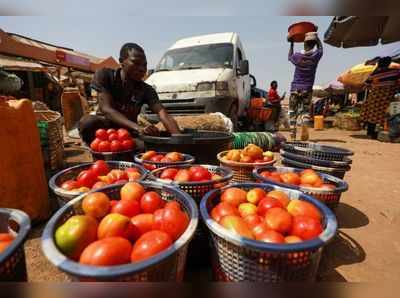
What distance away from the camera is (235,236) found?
3.63 feet

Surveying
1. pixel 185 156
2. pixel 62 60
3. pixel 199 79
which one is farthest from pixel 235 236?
pixel 62 60

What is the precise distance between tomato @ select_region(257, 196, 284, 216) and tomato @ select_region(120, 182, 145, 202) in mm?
726

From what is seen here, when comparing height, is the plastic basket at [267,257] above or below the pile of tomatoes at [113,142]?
below

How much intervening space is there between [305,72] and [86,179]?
5484 mm

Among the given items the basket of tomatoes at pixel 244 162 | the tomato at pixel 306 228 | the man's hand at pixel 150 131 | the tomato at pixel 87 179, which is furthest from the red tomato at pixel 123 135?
the tomato at pixel 306 228

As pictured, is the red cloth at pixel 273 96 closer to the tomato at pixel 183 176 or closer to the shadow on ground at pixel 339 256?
the shadow on ground at pixel 339 256

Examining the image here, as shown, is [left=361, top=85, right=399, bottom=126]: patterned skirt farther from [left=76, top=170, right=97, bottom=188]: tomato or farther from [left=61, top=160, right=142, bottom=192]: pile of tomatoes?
[left=76, top=170, right=97, bottom=188]: tomato

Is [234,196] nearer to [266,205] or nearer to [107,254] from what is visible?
[266,205]

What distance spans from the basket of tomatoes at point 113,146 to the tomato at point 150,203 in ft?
4.54

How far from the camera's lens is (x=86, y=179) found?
6.02 feet

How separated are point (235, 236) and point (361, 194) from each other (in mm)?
2627

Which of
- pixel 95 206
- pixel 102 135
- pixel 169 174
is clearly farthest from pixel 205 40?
pixel 95 206

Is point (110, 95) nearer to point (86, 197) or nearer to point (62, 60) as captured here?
point (86, 197)

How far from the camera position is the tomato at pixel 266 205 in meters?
1.46
